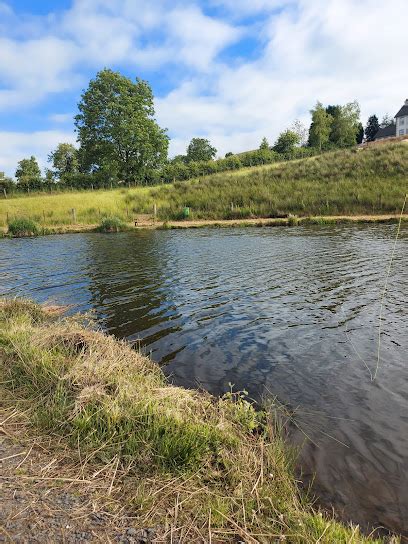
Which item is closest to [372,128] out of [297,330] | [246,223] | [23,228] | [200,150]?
[200,150]

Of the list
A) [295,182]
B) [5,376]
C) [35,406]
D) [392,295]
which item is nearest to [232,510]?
[35,406]

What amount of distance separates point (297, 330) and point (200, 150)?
98.2 metres

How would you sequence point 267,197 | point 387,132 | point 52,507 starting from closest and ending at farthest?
point 52,507, point 267,197, point 387,132

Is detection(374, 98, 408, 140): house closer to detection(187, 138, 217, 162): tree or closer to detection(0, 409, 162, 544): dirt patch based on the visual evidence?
detection(187, 138, 217, 162): tree

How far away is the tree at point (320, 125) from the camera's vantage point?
7256cm

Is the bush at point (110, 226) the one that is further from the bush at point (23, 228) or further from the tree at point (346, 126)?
the tree at point (346, 126)

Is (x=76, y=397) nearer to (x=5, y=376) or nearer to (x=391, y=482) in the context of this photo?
(x=5, y=376)

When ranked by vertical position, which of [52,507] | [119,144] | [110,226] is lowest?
[52,507]

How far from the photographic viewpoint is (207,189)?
42.9 m

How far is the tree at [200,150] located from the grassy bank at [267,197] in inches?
2160

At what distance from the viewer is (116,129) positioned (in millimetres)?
53219

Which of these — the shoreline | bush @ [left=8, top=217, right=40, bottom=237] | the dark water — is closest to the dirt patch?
the dark water

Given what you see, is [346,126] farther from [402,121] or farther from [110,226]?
[110,226]

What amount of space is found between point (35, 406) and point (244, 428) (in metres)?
2.05
